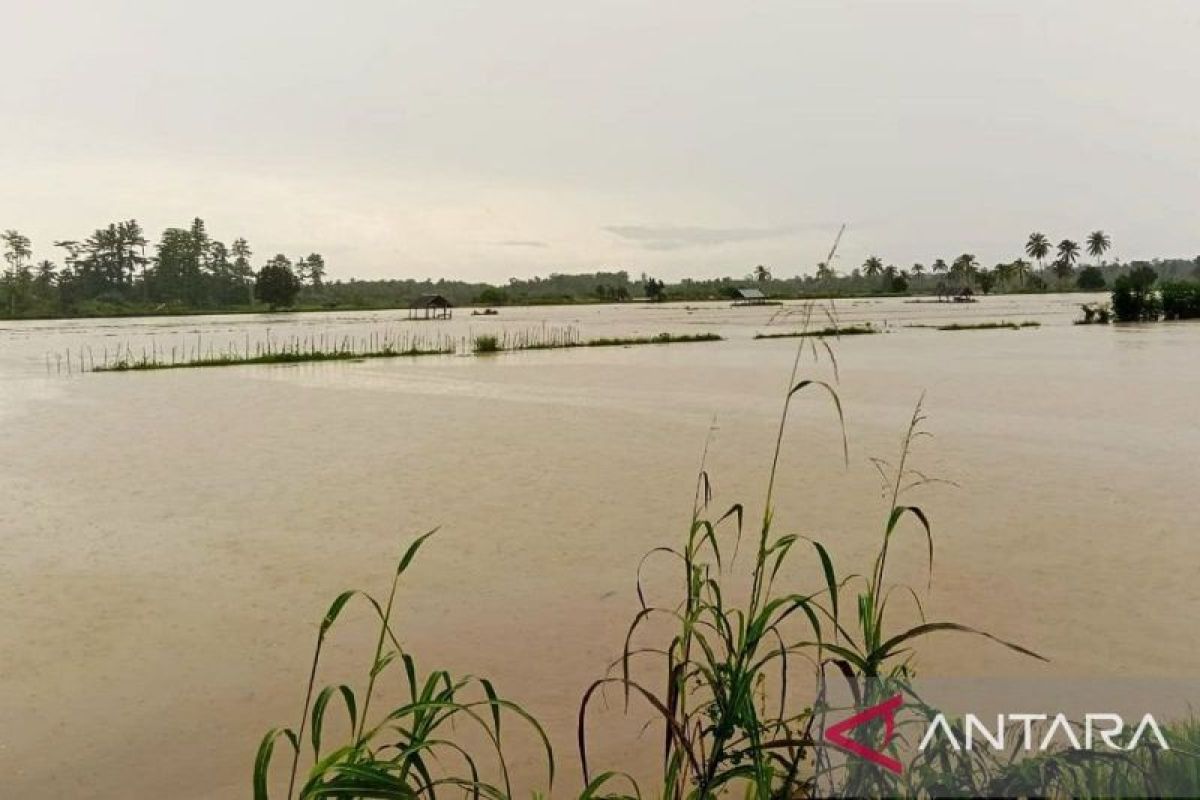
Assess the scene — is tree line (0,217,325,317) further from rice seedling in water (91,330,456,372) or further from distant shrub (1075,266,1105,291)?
distant shrub (1075,266,1105,291)

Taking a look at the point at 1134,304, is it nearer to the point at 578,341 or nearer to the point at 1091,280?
the point at 578,341

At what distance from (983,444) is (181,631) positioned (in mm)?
10137

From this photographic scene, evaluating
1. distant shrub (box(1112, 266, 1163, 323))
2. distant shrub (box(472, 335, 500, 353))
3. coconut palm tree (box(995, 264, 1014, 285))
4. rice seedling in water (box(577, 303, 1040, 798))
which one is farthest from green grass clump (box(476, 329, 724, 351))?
coconut palm tree (box(995, 264, 1014, 285))

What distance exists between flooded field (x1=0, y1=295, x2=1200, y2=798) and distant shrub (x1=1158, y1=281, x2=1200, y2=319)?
31810 mm

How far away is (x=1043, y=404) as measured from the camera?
15.5 meters

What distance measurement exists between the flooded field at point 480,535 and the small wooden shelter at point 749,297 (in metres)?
77.5

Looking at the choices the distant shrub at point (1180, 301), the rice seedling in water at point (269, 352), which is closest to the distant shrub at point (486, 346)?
the rice seedling in water at point (269, 352)

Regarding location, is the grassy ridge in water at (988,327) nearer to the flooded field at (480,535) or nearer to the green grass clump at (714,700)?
the flooded field at (480,535)

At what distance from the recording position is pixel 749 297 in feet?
323

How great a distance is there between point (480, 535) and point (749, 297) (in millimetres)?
93795

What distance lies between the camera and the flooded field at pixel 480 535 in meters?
4.35

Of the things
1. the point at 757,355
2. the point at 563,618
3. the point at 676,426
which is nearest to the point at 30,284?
the point at 757,355

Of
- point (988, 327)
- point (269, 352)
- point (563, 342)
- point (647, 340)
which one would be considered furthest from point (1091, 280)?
point (269, 352)

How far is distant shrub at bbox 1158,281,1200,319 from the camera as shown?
142ft
